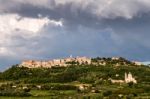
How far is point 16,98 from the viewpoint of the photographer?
150 metres

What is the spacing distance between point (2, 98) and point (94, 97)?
1149 inches

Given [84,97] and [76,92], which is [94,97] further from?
[76,92]

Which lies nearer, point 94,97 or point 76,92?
point 94,97

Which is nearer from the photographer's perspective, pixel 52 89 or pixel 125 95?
pixel 125 95

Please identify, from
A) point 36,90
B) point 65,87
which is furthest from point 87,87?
point 36,90

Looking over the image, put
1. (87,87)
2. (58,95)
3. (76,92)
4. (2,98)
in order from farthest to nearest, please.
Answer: (87,87), (76,92), (58,95), (2,98)

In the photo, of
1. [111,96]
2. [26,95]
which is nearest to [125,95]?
[111,96]

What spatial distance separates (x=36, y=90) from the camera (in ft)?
570

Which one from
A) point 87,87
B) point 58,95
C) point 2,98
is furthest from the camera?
point 87,87

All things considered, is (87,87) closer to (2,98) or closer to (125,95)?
(125,95)

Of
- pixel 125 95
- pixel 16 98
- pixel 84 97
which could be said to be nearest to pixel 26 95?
pixel 16 98

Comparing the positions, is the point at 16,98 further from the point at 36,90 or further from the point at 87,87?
A: the point at 87,87

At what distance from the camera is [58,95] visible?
159m

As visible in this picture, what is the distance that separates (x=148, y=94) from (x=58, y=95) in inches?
1209
